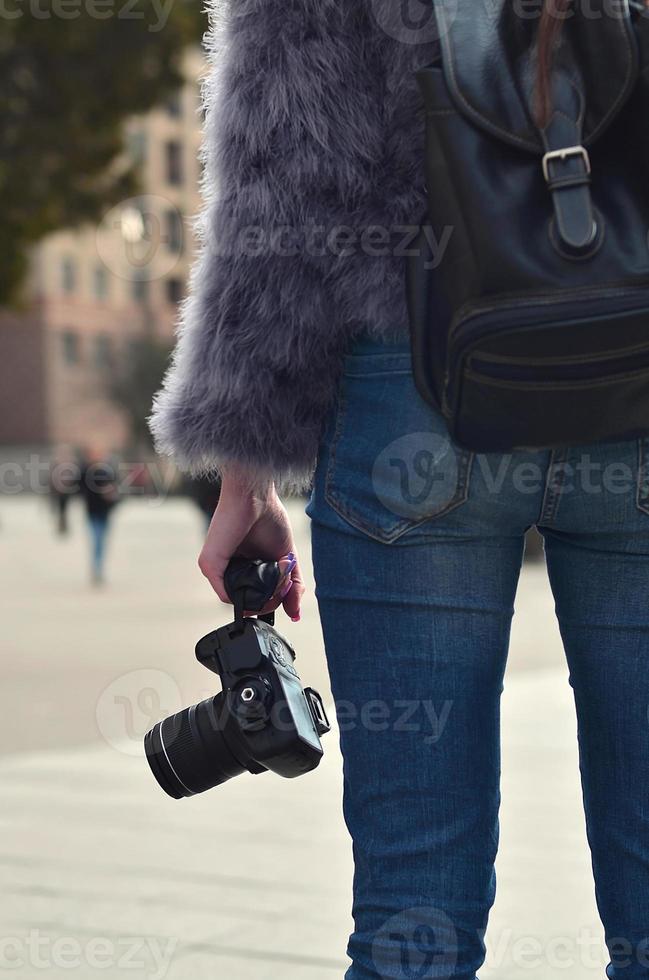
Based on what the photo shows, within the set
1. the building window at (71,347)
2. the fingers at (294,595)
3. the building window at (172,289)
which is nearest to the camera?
the fingers at (294,595)

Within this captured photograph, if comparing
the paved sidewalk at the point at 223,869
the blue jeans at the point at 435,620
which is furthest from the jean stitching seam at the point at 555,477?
the paved sidewalk at the point at 223,869

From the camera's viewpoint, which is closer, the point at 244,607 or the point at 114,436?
the point at 244,607

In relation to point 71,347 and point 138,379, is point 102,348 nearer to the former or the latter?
point 71,347

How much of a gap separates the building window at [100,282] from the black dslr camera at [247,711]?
62.3 meters

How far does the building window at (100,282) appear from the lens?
6344cm

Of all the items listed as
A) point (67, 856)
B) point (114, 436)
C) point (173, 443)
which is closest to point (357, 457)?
point (173, 443)

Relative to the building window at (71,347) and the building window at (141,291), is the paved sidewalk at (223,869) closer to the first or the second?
the building window at (71,347)

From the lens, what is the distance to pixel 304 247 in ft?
6.16

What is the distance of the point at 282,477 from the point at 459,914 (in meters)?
0.55

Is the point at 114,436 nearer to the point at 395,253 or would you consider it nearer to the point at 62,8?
the point at 62,8

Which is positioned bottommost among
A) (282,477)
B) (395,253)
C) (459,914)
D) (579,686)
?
(459,914)

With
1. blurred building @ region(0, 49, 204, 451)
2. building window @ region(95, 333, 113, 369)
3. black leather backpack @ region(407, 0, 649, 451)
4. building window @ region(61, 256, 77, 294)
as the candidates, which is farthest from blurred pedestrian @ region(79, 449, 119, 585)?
building window @ region(95, 333, 113, 369)

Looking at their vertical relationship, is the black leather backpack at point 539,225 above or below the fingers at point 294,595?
above

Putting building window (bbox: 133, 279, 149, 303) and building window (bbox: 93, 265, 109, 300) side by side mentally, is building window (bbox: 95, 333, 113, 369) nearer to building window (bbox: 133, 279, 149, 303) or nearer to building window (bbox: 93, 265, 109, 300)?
building window (bbox: 93, 265, 109, 300)
